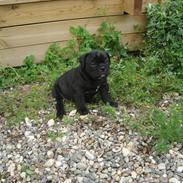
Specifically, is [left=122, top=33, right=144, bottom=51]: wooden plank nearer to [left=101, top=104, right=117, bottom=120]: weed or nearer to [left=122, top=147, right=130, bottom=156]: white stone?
[left=101, top=104, right=117, bottom=120]: weed

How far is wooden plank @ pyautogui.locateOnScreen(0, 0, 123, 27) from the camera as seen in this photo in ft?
21.5

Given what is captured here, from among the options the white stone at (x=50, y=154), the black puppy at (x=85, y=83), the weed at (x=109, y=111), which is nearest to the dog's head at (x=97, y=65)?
the black puppy at (x=85, y=83)

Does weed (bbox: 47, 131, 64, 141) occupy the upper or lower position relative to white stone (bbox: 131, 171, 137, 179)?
upper

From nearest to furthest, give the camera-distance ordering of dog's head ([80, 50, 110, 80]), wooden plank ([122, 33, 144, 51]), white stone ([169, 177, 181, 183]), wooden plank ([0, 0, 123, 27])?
1. white stone ([169, 177, 181, 183])
2. dog's head ([80, 50, 110, 80])
3. wooden plank ([0, 0, 123, 27])
4. wooden plank ([122, 33, 144, 51])

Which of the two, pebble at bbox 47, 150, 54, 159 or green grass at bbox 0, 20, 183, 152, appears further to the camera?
green grass at bbox 0, 20, 183, 152

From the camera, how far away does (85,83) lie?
18.0ft

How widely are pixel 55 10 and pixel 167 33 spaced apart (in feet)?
4.91

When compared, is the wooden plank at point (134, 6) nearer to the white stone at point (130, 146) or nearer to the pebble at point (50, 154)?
the white stone at point (130, 146)

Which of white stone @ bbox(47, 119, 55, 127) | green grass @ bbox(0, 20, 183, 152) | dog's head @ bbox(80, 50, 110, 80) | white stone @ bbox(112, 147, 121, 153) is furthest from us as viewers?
white stone @ bbox(47, 119, 55, 127)

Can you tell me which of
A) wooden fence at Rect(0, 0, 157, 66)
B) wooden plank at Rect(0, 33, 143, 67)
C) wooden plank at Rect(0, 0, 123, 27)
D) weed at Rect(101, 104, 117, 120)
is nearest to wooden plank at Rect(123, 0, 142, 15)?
wooden fence at Rect(0, 0, 157, 66)

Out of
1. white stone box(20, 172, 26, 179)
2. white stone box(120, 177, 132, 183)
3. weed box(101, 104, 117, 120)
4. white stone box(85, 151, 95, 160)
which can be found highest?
weed box(101, 104, 117, 120)

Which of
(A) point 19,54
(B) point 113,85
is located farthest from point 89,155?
(A) point 19,54

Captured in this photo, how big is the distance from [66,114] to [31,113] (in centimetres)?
43

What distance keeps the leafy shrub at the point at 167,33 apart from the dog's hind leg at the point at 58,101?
1.59 metres
